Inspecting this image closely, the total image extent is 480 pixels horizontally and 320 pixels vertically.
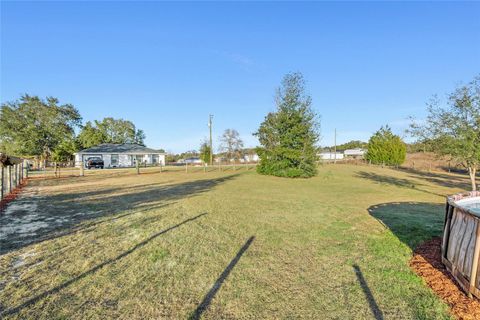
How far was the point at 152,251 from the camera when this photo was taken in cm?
489

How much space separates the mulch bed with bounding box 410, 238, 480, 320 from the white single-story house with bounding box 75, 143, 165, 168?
125ft

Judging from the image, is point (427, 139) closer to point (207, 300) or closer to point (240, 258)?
point (240, 258)

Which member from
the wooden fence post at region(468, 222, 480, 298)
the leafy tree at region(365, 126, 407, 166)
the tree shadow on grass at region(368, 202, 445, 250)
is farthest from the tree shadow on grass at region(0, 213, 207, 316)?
the leafy tree at region(365, 126, 407, 166)

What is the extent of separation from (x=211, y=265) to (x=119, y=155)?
140ft

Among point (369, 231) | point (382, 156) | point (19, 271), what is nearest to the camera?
point (19, 271)

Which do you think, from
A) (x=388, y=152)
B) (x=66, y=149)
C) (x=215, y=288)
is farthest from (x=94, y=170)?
(x=388, y=152)

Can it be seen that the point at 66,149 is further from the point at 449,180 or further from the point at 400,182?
the point at 449,180

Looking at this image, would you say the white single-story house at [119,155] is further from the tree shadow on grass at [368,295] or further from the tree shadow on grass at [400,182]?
the tree shadow on grass at [368,295]

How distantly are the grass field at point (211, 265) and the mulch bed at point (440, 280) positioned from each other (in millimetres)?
142

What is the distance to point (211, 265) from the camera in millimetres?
4383

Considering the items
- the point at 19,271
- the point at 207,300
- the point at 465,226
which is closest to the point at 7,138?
the point at 19,271

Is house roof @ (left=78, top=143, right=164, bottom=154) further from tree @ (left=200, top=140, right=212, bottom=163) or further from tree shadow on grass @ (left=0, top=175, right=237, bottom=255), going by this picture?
tree shadow on grass @ (left=0, top=175, right=237, bottom=255)

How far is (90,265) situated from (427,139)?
13365mm

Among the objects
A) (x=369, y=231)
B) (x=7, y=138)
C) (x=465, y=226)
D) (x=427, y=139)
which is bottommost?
(x=369, y=231)
